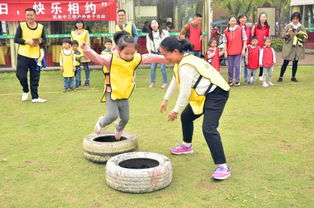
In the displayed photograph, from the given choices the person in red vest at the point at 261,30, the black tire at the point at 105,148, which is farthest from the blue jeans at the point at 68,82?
the black tire at the point at 105,148

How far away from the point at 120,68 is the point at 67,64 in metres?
5.70

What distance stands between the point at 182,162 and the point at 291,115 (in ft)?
10.3

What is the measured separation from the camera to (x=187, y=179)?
4.23 m

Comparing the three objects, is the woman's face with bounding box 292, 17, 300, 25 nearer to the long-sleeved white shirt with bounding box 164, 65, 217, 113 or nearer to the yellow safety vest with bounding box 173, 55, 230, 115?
the yellow safety vest with bounding box 173, 55, 230, 115

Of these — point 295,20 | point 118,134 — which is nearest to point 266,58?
point 295,20

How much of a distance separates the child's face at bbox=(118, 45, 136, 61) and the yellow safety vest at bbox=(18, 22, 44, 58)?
4465 mm

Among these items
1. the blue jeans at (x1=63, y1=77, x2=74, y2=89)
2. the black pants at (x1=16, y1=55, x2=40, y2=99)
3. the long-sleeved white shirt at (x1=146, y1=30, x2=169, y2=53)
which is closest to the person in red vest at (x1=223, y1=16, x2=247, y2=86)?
the long-sleeved white shirt at (x1=146, y1=30, x2=169, y2=53)

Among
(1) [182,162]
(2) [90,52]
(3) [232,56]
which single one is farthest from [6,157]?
(3) [232,56]

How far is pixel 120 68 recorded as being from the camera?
4523 millimetres

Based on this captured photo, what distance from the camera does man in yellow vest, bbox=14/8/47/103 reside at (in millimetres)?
8133

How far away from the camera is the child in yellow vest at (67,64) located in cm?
987

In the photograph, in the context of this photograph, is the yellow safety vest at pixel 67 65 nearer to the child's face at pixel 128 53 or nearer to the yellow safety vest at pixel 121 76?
the yellow safety vest at pixel 121 76

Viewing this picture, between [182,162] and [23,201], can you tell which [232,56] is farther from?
[23,201]

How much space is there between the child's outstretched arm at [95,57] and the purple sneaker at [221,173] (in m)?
1.74
